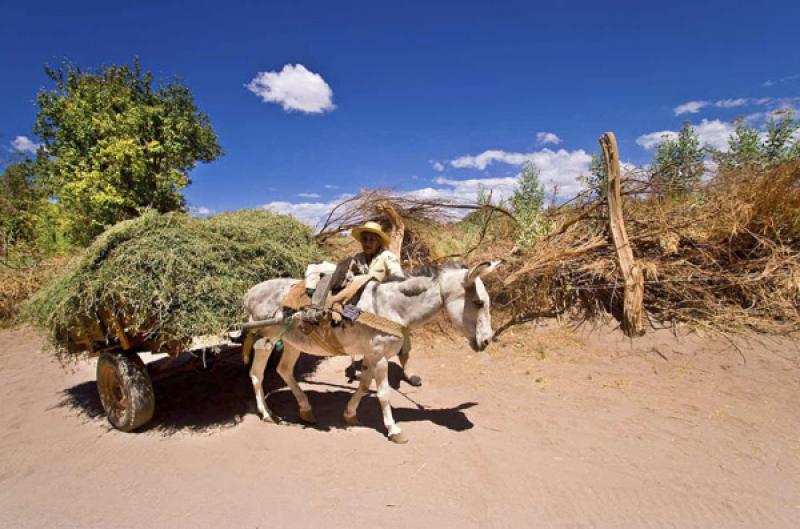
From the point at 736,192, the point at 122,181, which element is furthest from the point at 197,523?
the point at 122,181

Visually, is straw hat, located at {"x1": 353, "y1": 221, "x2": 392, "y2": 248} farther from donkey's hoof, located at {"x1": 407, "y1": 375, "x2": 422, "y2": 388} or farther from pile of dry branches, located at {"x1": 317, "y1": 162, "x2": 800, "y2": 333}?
pile of dry branches, located at {"x1": 317, "y1": 162, "x2": 800, "y2": 333}

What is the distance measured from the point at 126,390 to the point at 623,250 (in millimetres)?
7205

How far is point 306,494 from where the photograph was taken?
117 inches

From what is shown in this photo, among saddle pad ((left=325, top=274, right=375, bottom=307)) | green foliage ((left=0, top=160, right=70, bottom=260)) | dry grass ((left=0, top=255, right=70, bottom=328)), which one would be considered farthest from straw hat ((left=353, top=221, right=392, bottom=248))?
green foliage ((left=0, top=160, right=70, bottom=260))

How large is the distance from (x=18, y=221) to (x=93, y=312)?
21224 mm

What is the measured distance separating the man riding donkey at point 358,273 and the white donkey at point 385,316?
0.47 feet

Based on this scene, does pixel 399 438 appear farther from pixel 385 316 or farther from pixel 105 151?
pixel 105 151

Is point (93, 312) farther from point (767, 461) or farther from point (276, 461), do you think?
point (767, 461)

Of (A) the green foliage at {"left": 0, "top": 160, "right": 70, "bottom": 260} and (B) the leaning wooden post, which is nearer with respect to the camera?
(B) the leaning wooden post

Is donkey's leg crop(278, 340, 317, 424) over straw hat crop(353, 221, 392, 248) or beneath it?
beneath

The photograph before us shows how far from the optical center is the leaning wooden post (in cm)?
577

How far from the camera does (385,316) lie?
3.66 meters

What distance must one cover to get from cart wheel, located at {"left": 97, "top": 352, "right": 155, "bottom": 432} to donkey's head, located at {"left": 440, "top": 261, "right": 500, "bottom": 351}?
333cm

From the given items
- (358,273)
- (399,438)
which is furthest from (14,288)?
(399,438)
